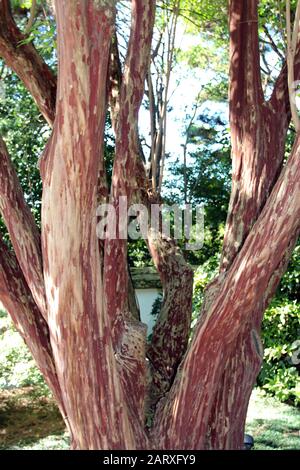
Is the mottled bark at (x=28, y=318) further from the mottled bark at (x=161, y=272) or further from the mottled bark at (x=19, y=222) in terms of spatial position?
the mottled bark at (x=161, y=272)

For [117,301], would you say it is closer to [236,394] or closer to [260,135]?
[236,394]

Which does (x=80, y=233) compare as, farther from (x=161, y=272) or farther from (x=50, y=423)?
(x=50, y=423)

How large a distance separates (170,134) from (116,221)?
764cm

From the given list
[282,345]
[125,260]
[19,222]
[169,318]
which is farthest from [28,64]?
[282,345]

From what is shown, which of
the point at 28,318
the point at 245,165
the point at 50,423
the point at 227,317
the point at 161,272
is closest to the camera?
the point at 227,317

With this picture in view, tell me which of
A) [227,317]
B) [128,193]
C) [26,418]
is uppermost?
[128,193]

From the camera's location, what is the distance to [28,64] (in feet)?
16.1

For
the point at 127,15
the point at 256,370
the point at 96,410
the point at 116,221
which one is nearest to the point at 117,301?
the point at 116,221

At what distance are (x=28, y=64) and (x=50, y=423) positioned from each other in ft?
15.7

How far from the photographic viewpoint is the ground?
661 cm

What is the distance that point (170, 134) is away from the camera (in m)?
11.8

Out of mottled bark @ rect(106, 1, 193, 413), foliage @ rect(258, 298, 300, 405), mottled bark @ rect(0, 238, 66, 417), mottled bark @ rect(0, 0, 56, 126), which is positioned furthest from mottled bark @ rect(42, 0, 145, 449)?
foliage @ rect(258, 298, 300, 405)

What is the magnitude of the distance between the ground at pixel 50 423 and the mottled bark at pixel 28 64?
3.50 m

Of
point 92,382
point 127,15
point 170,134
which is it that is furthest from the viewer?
point 170,134
